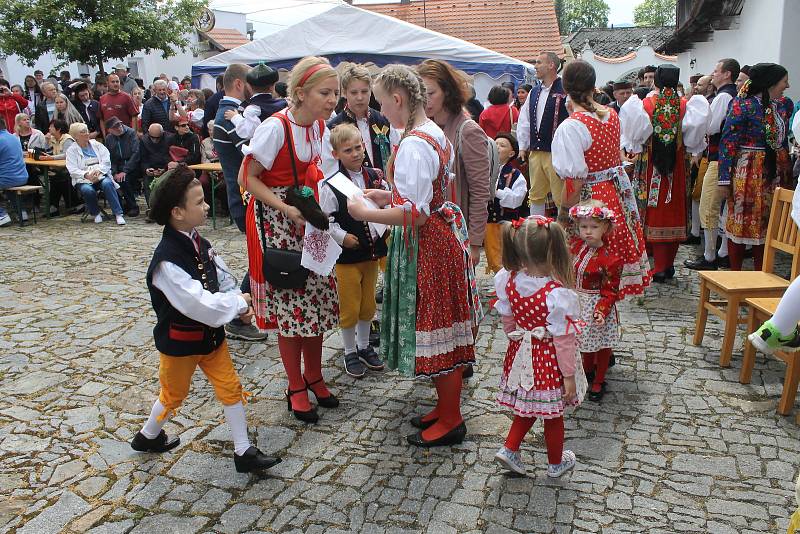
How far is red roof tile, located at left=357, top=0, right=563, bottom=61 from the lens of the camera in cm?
2198

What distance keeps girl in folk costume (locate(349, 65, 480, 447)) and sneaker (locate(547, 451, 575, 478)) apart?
1.79 ft

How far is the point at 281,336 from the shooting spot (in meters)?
3.84

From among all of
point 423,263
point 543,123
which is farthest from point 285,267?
point 543,123

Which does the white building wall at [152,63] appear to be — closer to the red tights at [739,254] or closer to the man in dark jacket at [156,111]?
the man in dark jacket at [156,111]

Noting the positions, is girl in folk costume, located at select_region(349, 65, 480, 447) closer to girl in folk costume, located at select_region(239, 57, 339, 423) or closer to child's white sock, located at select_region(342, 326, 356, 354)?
girl in folk costume, located at select_region(239, 57, 339, 423)

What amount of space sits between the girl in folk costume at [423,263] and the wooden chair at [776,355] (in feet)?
5.05

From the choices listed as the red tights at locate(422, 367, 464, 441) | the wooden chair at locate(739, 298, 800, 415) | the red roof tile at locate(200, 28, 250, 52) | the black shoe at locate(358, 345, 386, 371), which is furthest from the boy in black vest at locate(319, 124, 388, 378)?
the red roof tile at locate(200, 28, 250, 52)

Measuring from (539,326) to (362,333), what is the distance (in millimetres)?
1835

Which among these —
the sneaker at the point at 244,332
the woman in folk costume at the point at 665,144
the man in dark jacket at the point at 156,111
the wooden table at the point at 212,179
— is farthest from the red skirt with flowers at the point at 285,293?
the man in dark jacket at the point at 156,111

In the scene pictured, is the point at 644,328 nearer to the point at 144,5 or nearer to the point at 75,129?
the point at 75,129

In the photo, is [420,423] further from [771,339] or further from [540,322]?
[771,339]

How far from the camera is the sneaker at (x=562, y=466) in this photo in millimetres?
3270

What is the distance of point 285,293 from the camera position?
3756mm

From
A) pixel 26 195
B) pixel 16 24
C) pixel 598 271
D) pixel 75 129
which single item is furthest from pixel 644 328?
pixel 16 24
